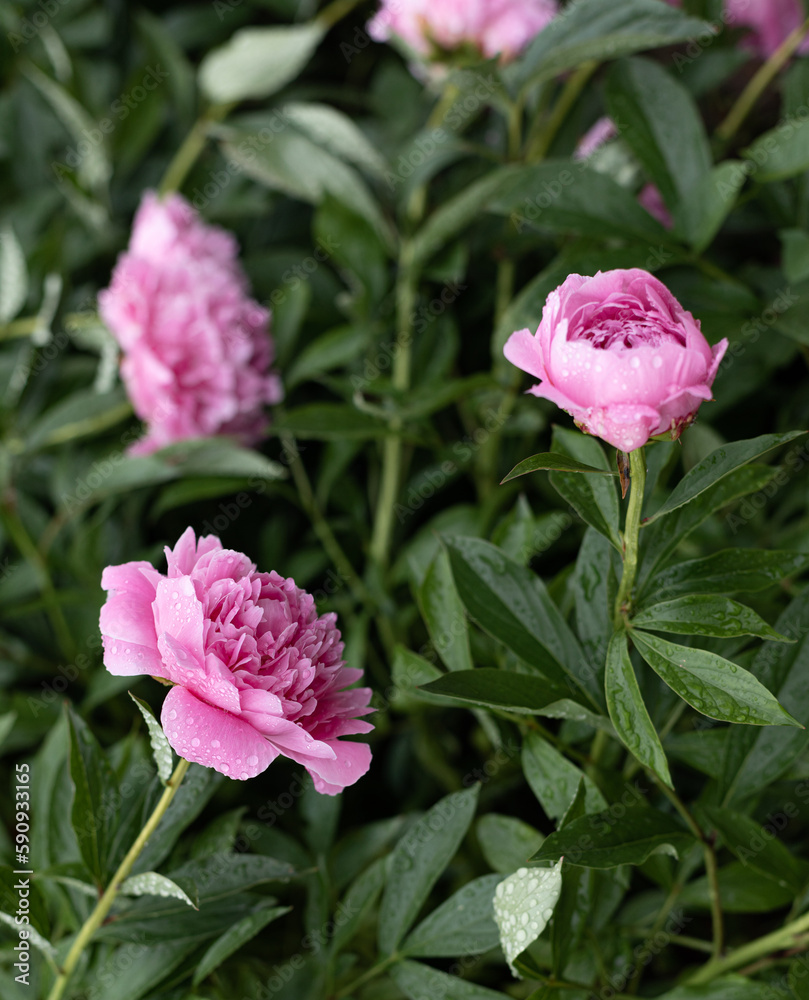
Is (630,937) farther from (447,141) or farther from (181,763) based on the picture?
(447,141)

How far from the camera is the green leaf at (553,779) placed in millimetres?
376

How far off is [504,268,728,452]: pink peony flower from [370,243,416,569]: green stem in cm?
32

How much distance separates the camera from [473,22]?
609 mm

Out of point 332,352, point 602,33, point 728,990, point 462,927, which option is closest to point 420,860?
point 462,927

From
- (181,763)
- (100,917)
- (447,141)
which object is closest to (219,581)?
(181,763)

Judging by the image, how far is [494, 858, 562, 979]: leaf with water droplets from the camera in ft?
1.06

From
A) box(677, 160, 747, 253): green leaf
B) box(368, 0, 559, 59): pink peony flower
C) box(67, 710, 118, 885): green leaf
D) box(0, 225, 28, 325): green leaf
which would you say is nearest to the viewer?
box(67, 710, 118, 885): green leaf

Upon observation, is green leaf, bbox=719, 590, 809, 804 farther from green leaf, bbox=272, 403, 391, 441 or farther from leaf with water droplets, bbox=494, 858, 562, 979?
green leaf, bbox=272, 403, 391, 441

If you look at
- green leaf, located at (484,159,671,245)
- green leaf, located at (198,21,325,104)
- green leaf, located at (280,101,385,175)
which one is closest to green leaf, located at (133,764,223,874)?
green leaf, located at (484,159,671,245)

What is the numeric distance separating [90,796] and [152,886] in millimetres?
58

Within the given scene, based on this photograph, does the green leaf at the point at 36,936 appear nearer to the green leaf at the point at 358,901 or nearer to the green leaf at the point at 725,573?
the green leaf at the point at 358,901

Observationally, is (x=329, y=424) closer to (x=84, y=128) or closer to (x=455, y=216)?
(x=455, y=216)

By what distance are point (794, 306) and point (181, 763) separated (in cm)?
40

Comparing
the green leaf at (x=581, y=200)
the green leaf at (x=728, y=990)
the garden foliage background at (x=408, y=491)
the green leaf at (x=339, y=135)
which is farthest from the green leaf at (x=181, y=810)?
the green leaf at (x=339, y=135)
